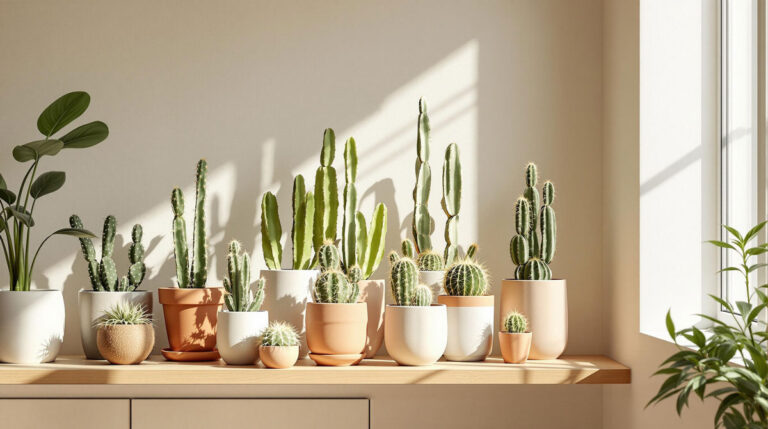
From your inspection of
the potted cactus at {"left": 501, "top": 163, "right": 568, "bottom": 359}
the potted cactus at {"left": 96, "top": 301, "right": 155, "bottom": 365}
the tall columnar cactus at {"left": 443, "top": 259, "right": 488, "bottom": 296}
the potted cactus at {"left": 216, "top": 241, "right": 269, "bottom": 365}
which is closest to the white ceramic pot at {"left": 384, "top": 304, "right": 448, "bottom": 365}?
the tall columnar cactus at {"left": 443, "top": 259, "right": 488, "bottom": 296}

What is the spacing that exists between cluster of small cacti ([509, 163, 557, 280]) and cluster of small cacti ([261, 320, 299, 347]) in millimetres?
694

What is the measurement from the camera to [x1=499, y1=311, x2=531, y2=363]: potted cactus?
204 cm

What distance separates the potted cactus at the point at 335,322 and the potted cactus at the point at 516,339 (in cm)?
41

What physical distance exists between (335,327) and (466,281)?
40 cm

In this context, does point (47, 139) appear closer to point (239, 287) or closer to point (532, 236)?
point (239, 287)

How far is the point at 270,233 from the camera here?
7.27 feet

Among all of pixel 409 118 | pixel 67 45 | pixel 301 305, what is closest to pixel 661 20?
pixel 409 118

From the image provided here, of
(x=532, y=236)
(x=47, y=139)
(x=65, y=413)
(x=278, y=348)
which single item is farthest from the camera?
(x=65, y=413)

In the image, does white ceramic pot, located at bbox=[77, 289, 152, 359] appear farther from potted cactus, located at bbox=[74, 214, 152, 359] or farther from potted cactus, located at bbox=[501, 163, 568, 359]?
potted cactus, located at bbox=[501, 163, 568, 359]

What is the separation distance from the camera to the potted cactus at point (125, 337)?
2010mm

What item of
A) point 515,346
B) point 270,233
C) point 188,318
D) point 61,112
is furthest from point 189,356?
point 515,346

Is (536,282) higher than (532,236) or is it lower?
lower

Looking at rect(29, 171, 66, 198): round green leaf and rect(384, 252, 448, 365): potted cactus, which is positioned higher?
rect(29, 171, 66, 198): round green leaf

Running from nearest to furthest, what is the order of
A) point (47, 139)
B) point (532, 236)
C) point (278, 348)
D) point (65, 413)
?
point (278, 348) → point (47, 139) → point (532, 236) → point (65, 413)
